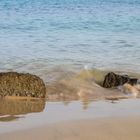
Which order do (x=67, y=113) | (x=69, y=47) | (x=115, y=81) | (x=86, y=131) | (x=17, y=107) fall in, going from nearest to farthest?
(x=86, y=131), (x=67, y=113), (x=17, y=107), (x=115, y=81), (x=69, y=47)

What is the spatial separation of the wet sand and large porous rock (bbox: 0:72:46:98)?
1.49 metres

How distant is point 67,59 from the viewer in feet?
30.1

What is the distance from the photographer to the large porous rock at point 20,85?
18.7ft

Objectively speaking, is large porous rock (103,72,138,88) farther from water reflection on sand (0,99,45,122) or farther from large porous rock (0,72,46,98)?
water reflection on sand (0,99,45,122)

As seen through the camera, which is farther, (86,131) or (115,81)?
(115,81)

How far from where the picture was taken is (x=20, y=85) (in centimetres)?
577

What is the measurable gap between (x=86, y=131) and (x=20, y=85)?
6.39 ft

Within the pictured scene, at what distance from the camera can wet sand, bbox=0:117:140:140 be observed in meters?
3.82

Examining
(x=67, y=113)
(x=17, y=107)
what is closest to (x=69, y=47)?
(x=17, y=107)

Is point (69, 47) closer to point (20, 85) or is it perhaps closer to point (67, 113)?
point (20, 85)

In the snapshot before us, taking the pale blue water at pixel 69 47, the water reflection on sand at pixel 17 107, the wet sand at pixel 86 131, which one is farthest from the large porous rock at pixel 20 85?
the pale blue water at pixel 69 47

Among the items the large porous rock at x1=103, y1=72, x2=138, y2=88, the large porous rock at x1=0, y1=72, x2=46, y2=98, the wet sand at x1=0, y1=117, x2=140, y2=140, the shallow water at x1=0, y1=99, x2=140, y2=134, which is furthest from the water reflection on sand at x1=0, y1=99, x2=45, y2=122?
the large porous rock at x1=103, y1=72, x2=138, y2=88

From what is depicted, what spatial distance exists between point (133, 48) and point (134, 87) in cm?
449

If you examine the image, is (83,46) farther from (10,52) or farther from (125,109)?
(125,109)
